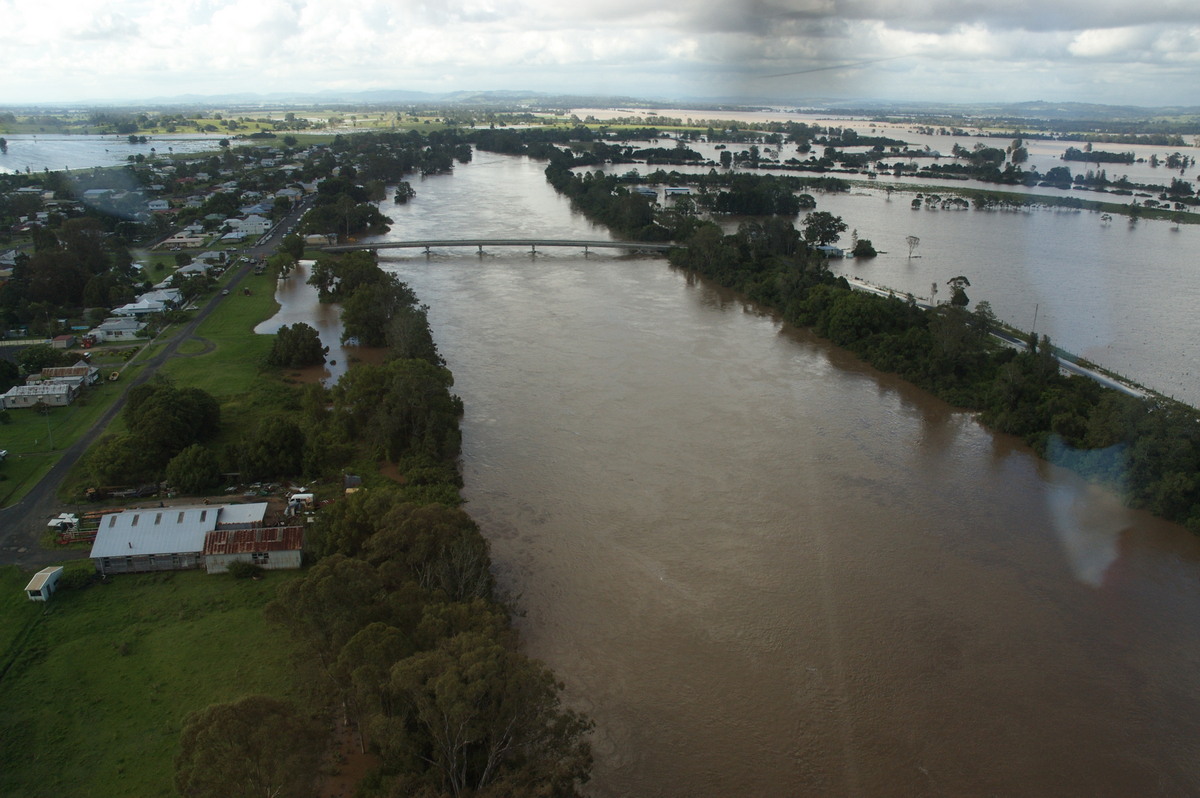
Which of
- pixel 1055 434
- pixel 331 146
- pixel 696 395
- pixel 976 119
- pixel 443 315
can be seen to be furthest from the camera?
pixel 976 119

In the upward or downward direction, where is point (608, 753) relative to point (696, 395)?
downward

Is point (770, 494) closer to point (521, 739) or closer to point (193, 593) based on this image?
point (521, 739)

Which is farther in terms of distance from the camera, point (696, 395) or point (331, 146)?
point (331, 146)

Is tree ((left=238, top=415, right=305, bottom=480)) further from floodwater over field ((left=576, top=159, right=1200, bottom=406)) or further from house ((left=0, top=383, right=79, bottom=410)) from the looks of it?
floodwater over field ((left=576, top=159, right=1200, bottom=406))

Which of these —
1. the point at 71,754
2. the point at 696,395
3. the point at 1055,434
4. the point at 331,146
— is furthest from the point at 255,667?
the point at 331,146

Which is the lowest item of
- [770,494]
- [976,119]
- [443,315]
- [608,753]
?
[608,753]

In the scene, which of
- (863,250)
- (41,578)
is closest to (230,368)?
(41,578)

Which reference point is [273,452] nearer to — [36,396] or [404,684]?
[36,396]
